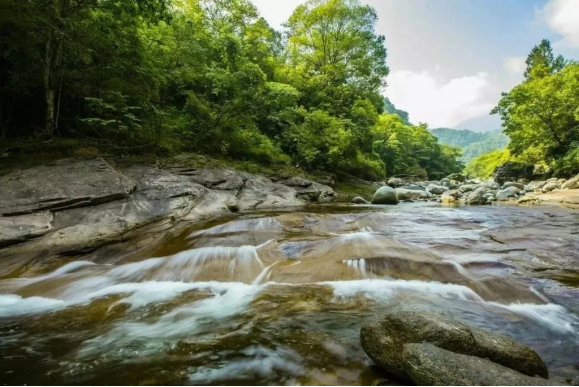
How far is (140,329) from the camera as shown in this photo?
3.27 metres

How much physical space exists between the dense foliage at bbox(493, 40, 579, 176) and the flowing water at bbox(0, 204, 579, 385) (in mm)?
20105

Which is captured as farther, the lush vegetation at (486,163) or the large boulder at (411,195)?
the lush vegetation at (486,163)

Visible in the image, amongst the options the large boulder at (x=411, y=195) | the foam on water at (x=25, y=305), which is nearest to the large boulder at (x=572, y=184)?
the large boulder at (x=411, y=195)

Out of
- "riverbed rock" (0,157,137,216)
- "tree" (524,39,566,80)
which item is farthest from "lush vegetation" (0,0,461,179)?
"tree" (524,39,566,80)

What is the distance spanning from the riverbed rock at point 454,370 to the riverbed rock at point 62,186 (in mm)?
7054

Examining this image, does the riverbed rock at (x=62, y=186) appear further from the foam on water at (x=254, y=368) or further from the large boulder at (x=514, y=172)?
the large boulder at (x=514, y=172)

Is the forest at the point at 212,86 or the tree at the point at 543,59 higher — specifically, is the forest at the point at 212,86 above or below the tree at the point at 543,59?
below

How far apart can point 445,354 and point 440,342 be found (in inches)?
7.7

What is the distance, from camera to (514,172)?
25.0 meters

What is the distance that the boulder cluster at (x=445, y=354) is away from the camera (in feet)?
6.49

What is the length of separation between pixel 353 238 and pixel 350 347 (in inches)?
128

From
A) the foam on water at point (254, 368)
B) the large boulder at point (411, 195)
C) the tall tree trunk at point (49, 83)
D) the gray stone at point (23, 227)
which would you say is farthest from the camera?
the large boulder at point (411, 195)

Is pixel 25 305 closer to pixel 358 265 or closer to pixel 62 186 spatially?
pixel 62 186

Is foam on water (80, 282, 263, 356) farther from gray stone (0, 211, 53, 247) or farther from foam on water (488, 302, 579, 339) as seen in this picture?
foam on water (488, 302, 579, 339)
